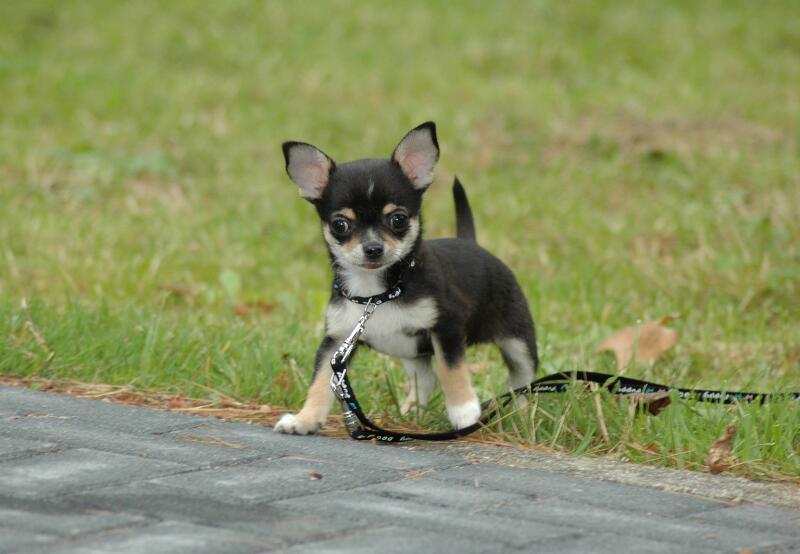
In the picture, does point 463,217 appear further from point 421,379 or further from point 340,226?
point 340,226

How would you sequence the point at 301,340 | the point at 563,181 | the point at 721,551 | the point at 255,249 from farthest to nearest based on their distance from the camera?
the point at 563,181 → the point at 255,249 → the point at 301,340 → the point at 721,551

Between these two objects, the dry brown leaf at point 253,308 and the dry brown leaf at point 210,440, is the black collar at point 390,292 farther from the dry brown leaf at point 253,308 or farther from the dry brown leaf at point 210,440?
the dry brown leaf at point 253,308

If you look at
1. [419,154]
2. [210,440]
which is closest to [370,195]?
[419,154]

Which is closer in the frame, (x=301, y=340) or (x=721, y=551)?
(x=721, y=551)

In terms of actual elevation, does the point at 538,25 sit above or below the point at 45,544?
above

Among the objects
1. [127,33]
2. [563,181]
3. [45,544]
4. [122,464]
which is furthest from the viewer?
[127,33]

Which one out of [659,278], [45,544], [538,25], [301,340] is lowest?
[45,544]

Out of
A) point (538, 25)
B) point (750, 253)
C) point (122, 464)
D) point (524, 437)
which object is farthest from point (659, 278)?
point (538, 25)

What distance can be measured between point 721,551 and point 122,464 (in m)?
1.52

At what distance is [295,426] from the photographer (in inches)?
160

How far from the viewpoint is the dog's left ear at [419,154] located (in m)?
4.24

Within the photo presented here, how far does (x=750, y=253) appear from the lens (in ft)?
25.1

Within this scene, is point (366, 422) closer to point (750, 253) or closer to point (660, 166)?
point (750, 253)

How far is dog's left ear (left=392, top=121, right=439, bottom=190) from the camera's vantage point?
13.9 feet
